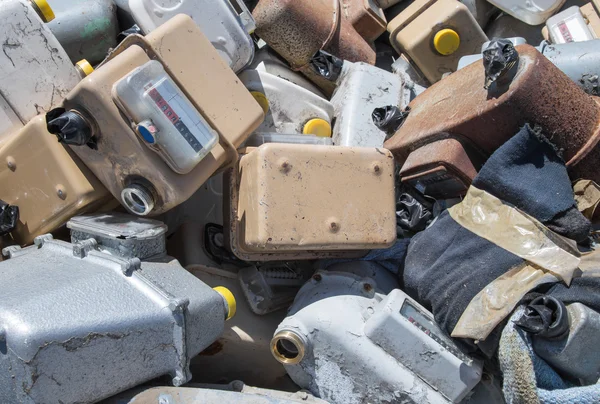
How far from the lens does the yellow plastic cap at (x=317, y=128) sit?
2.54m

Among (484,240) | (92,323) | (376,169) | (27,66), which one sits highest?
(27,66)

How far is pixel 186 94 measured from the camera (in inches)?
74.9

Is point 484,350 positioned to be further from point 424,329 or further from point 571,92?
point 571,92

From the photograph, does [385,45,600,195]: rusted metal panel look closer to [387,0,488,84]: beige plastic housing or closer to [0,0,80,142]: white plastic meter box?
[387,0,488,84]: beige plastic housing

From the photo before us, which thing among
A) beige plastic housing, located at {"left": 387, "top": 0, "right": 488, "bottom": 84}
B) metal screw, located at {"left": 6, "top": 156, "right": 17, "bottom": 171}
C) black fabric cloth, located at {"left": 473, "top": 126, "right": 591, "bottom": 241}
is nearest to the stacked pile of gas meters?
metal screw, located at {"left": 6, "top": 156, "right": 17, "bottom": 171}

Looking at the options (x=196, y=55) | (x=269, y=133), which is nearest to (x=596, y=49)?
(x=269, y=133)

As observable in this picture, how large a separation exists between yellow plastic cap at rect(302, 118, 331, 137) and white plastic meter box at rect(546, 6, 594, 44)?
1148mm

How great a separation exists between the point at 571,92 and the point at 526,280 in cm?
68

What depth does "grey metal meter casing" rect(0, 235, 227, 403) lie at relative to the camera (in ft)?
4.62

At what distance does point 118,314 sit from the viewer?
154 centimetres

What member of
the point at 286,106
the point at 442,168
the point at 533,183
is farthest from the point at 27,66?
the point at 533,183

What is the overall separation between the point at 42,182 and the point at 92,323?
0.69m

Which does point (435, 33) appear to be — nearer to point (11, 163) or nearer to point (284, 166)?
point (284, 166)

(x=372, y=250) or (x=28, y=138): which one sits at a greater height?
(x=28, y=138)
